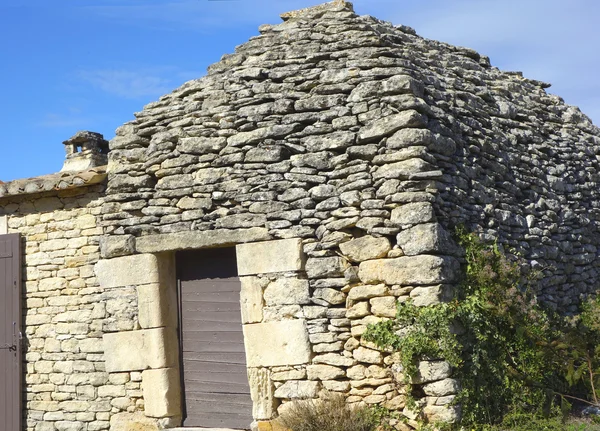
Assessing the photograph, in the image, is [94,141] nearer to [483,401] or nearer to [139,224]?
[139,224]

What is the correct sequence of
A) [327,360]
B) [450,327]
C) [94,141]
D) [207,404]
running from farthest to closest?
[94,141]
[207,404]
[327,360]
[450,327]

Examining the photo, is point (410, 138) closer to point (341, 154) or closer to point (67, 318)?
point (341, 154)

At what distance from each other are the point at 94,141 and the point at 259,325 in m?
6.37

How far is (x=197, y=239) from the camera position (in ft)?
22.3

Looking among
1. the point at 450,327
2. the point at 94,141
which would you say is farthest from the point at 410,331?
the point at 94,141

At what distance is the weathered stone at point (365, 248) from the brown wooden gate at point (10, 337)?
3.79 meters

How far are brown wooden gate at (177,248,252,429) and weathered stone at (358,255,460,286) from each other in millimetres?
1456

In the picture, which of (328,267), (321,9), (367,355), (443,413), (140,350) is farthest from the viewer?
(321,9)

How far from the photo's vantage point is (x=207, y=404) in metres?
7.01

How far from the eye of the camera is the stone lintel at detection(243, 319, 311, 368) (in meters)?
6.30

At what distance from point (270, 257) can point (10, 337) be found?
328cm

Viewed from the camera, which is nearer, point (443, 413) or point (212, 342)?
point (443, 413)

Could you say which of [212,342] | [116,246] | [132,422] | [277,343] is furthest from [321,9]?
[132,422]

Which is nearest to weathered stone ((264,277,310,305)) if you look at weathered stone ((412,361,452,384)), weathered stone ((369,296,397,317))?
weathered stone ((369,296,397,317))
